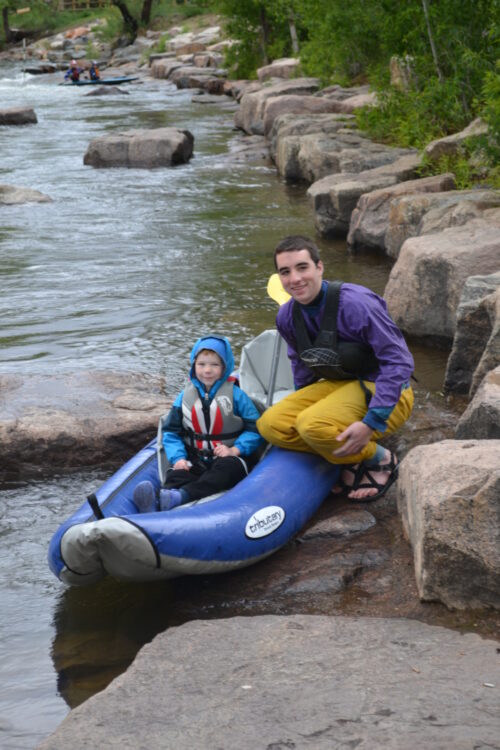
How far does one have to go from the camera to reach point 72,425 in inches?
203

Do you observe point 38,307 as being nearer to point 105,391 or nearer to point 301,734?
point 105,391

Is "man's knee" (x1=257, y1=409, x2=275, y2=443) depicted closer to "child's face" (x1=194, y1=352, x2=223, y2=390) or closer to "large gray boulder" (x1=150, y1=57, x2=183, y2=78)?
"child's face" (x1=194, y1=352, x2=223, y2=390)

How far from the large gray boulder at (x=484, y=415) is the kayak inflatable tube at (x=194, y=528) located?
0.59 metres

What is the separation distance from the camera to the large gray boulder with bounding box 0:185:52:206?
40.4ft

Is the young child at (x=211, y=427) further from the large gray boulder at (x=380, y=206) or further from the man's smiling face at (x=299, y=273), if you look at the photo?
the large gray boulder at (x=380, y=206)

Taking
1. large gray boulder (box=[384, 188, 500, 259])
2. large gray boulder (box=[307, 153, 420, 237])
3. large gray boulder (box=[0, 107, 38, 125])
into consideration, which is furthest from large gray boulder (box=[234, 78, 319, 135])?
large gray boulder (box=[384, 188, 500, 259])

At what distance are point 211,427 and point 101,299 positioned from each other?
13.5 feet

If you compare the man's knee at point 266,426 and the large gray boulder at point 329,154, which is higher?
the man's knee at point 266,426

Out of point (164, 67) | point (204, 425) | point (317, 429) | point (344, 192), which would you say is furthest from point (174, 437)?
point (164, 67)

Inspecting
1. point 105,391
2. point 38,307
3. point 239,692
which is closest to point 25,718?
point 239,692

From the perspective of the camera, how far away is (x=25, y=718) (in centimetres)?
312

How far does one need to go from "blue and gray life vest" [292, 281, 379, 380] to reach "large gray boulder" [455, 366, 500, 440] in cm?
43

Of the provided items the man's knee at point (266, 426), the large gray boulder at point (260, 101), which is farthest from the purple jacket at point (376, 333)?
the large gray boulder at point (260, 101)

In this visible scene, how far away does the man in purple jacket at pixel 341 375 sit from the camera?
3994 mm
